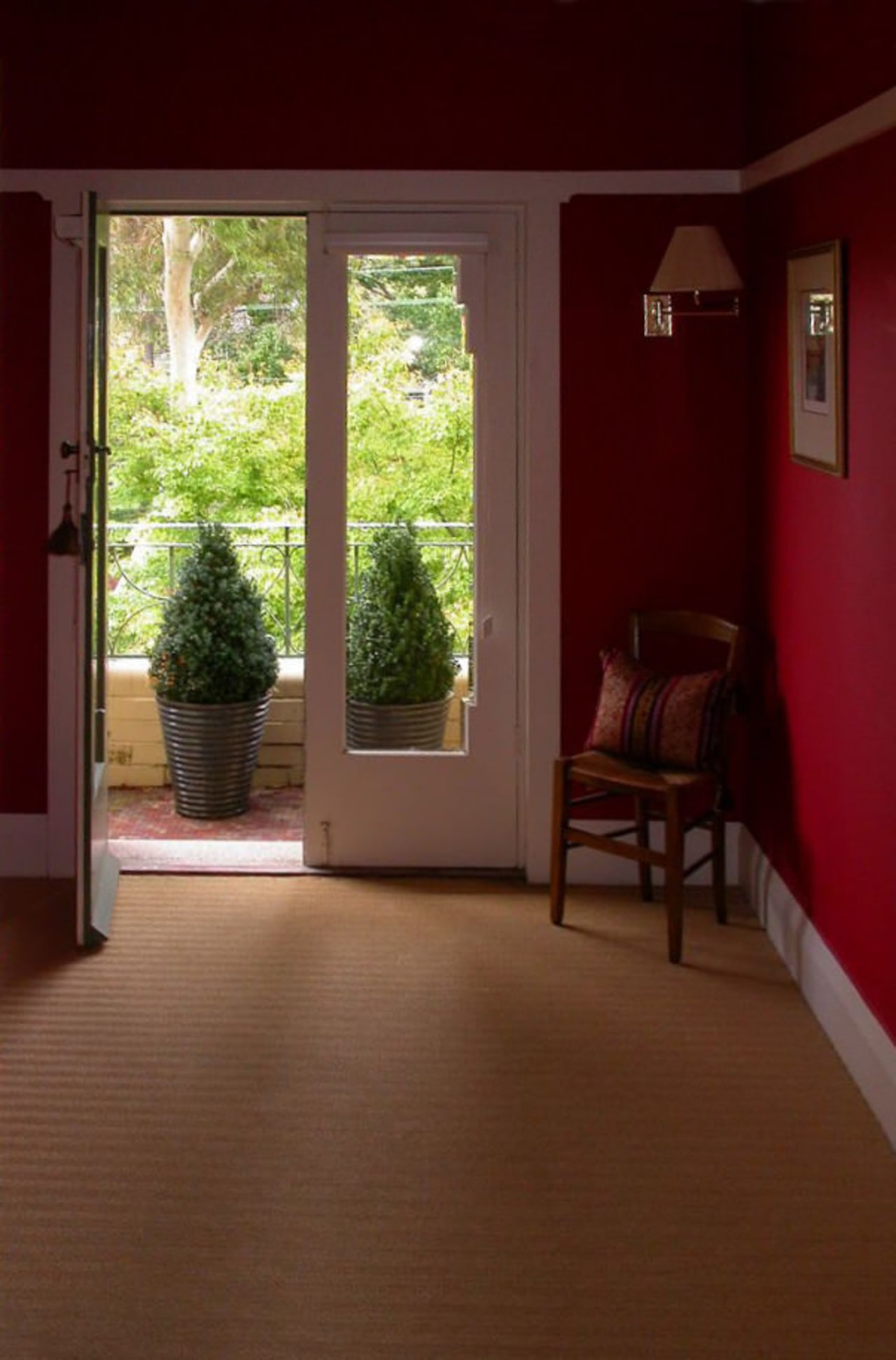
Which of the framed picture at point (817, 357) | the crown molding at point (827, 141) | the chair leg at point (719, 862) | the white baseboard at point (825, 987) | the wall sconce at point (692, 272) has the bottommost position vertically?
the white baseboard at point (825, 987)

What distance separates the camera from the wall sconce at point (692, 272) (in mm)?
5887

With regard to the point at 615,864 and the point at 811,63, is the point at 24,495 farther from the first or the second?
the point at 811,63

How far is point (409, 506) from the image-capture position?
6574mm

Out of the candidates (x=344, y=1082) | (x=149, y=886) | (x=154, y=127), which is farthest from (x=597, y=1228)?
(x=154, y=127)

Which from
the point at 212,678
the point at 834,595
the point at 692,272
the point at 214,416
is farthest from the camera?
the point at 214,416

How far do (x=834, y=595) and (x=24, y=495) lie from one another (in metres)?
2.87

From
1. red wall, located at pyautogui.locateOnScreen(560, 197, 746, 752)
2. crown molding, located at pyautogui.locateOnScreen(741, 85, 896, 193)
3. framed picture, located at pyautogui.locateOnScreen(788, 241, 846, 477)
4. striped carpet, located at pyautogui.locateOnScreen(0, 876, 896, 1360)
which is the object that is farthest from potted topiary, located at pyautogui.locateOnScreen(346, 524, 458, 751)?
crown molding, located at pyautogui.locateOnScreen(741, 85, 896, 193)

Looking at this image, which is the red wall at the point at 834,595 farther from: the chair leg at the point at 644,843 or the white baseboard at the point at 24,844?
the white baseboard at the point at 24,844

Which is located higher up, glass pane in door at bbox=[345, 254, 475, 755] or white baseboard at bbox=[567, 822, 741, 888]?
glass pane in door at bbox=[345, 254, 475, 755]

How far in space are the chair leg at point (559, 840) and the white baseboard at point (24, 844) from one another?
5.93 ft

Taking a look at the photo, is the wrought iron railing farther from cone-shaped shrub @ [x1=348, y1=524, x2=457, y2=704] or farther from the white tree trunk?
cone-shaped shrub @ [x1=348, y1=524, x2=457, y2=704]

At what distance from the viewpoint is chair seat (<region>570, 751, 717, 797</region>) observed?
569cm

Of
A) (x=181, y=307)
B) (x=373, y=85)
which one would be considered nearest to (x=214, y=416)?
(x=181, y=307)

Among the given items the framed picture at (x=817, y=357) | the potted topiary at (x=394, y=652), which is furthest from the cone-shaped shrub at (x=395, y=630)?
the framed picture at (x=817, y=357)
